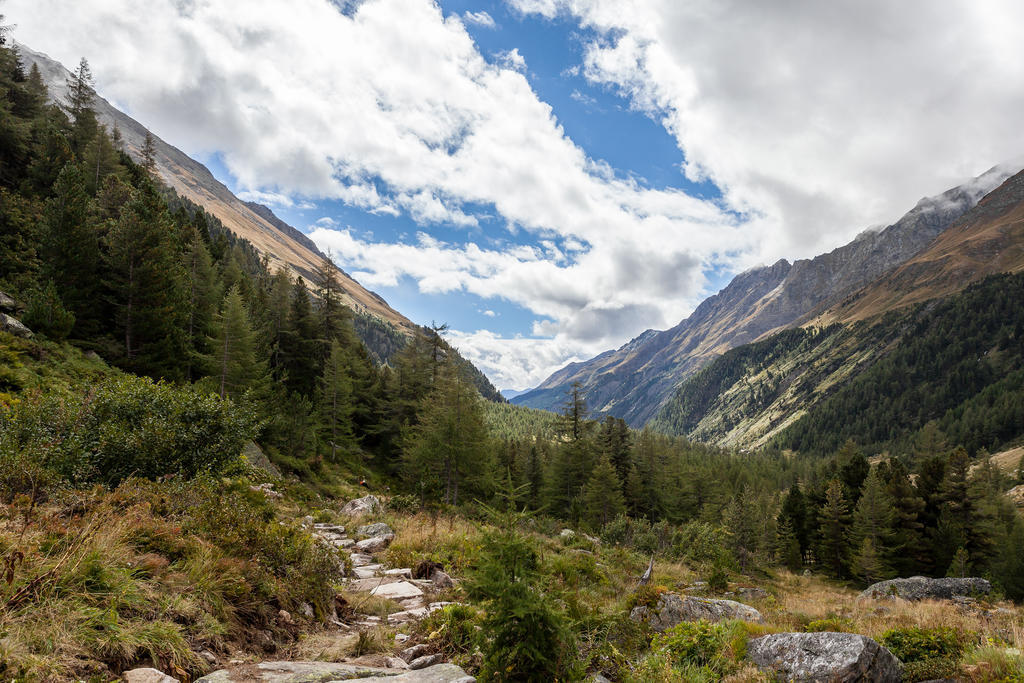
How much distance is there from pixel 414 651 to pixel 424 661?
31cm

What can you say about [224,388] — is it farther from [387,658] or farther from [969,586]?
[969,586]

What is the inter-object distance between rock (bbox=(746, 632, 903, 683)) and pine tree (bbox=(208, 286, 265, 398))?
33.1 m

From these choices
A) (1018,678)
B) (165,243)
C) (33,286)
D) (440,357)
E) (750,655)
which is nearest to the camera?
(1018,678)

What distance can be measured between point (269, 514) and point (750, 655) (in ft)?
29.0

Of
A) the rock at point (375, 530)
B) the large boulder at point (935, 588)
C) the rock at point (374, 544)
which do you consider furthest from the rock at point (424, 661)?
the large boulder at point (935, 588)

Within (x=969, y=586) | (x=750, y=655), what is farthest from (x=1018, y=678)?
(x=969, y=586)

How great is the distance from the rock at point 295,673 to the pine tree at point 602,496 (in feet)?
133

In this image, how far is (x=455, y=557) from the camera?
11.2 m

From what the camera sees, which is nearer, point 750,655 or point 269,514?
point 750,655

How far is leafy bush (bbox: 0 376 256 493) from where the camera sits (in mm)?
7500

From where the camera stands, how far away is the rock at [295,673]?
13.6 ft

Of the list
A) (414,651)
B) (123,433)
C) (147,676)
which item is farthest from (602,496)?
(147,676)

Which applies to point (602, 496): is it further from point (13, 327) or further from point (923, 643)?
point (13, 327)

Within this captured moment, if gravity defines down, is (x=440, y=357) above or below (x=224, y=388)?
above
